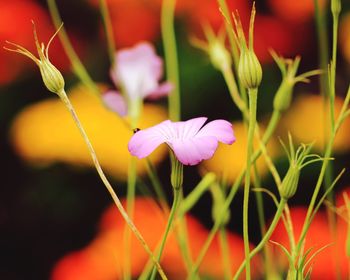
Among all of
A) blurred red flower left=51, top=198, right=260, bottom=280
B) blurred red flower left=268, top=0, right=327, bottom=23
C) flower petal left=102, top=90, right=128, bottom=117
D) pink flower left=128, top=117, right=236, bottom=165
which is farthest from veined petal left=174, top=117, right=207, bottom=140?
blurred red flower left=268, top=0, right=327, bottom=23

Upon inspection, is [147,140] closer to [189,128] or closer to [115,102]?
[189,128]

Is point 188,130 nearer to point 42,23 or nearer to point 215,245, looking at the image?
point 215,245

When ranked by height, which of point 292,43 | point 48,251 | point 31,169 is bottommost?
point 48,251

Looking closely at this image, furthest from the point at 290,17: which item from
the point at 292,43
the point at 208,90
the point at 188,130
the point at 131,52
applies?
the point at 188,130

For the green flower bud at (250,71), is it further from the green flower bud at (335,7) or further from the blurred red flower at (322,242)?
the blurred red flower at (322,242)

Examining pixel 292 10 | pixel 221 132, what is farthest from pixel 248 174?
pixel 292 10

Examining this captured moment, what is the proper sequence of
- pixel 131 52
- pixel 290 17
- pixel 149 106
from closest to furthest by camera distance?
pixel 131 52, pixel 149 106, pixel 290 17

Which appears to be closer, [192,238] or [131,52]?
[131,52]
